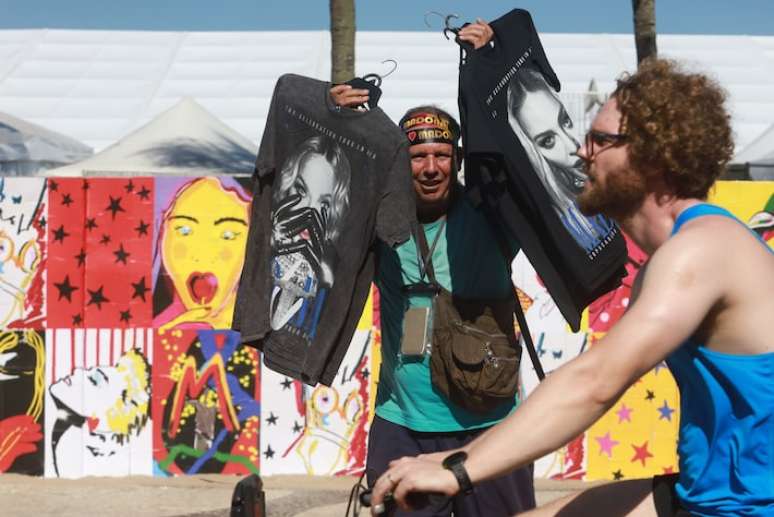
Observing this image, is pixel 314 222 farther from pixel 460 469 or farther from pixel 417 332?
pixel 460 469

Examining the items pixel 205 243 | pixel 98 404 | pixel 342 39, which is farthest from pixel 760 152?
pixel 98 404

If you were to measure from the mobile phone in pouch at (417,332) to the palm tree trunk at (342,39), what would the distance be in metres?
6.23

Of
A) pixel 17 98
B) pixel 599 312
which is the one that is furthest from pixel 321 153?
pixel 17 98

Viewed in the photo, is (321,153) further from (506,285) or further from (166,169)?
(166,169)

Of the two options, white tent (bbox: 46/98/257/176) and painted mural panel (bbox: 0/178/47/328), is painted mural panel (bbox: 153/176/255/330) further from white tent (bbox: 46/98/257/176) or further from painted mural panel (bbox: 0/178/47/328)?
white tent (bbox: 46/98/257/176)

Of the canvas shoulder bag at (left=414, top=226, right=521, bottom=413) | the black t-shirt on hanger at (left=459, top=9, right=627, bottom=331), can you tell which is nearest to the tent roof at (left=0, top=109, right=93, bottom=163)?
the black t-shirt on hanger at (left=459, top=9, right=627, bottom=331)

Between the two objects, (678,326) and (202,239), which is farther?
(202,239)

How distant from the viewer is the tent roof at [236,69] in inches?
806

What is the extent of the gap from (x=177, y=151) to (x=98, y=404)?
492cm

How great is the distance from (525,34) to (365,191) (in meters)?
0.83

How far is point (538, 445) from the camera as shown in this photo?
7.61 ft

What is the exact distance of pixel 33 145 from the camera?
1418 centimetres

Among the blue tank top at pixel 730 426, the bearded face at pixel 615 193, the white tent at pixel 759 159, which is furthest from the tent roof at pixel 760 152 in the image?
the blue tank top at pixel 730 426

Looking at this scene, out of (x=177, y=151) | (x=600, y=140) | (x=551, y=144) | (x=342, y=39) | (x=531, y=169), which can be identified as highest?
(x=342, y=39)
